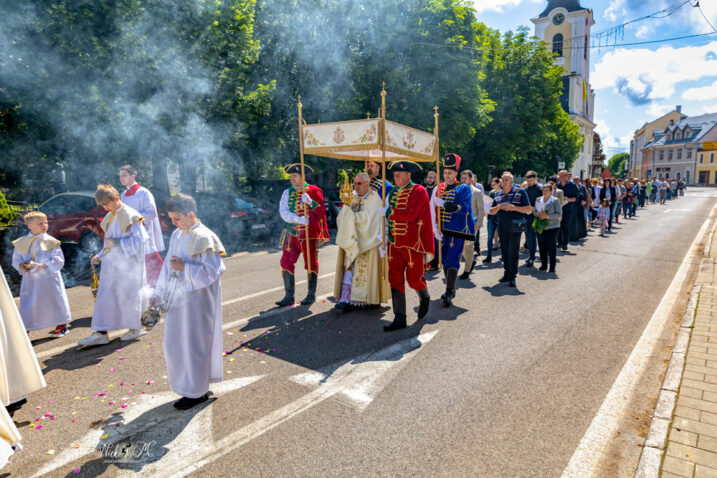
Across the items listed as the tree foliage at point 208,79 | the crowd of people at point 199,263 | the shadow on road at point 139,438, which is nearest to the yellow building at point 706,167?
the tree foliage at point 208,79

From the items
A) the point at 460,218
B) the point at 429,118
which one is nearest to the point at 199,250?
the point at 460,218

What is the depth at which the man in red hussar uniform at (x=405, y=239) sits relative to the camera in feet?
17.6

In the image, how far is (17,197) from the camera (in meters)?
14.4

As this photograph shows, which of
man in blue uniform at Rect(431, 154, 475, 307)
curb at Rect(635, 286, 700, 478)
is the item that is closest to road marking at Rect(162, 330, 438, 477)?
man in blue uniform at Rect(431, 154, 475, 307)

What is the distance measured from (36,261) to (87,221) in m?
5.12

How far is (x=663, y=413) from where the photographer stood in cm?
336

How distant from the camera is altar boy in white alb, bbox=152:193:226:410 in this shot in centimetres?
346

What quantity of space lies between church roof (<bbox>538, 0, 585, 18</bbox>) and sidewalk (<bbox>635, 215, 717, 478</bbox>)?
59148 mm

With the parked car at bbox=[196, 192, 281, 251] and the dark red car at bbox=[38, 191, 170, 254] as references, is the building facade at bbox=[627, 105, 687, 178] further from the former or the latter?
the dark red car at bbox=[38, 191, 170, 254]

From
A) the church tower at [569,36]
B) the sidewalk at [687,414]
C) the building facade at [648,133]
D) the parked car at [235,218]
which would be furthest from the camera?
the building facade at [648,133]

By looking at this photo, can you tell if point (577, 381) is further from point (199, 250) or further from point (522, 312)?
point (199, 250)

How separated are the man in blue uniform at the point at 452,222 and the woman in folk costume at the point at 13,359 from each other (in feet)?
15.3

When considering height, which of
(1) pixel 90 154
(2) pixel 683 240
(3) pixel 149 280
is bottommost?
(2) pixel 683 240

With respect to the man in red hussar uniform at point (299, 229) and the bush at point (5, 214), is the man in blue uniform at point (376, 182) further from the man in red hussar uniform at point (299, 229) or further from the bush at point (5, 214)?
the bush at point (5, 214)
